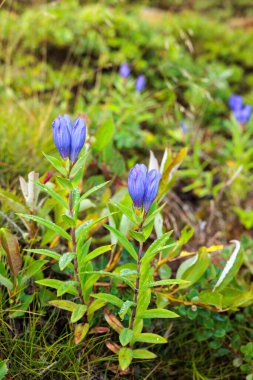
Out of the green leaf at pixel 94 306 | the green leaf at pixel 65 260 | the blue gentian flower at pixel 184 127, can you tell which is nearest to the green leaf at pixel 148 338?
the green leaf at pixel 94 306

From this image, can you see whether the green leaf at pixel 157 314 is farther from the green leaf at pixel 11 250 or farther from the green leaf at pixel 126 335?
the green leaf at pixel 11 250

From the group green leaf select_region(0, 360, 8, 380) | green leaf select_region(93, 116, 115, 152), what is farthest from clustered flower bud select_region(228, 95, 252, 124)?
green leaf select_region(0, 360, 8, 380)

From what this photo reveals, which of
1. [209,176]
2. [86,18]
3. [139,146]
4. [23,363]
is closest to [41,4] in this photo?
[86,18]

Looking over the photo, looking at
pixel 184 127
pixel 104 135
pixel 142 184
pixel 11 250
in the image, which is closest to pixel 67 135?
pixel 142 184

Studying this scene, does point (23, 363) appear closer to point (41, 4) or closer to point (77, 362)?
point (77, 362)

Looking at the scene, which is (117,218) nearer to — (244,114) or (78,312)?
(78,312)

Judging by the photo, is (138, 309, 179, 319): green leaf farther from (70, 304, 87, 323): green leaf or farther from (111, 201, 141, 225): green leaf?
(111, 201, 141, 225): green leaf
